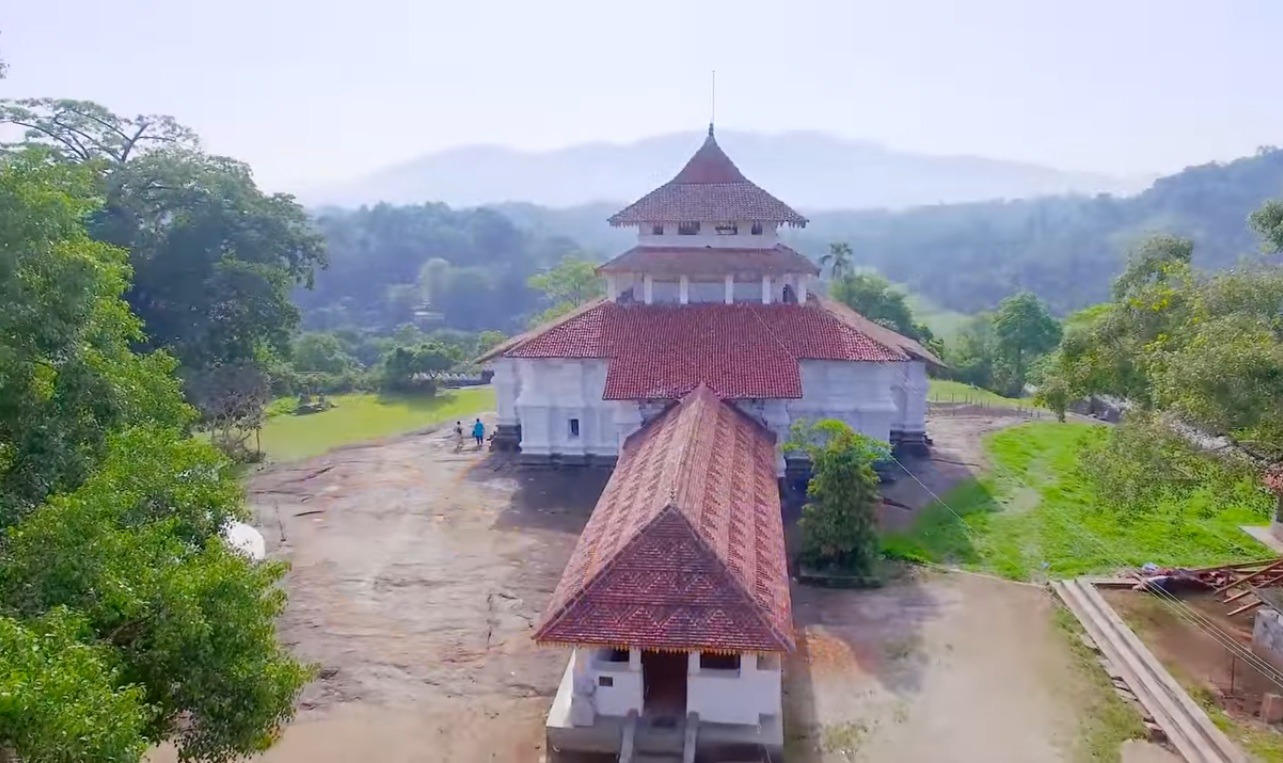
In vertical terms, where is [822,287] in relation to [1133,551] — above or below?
above

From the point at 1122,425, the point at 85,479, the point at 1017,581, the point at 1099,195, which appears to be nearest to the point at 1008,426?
the point at 1017,581

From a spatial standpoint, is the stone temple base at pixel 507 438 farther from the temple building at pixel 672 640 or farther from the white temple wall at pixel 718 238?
the temple building at pixel 672 640

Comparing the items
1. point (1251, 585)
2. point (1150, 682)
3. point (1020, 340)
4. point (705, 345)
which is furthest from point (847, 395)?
point (1020, 340)

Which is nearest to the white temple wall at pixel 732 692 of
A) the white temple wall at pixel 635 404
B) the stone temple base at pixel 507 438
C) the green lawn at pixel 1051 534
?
the green lawn at pixel 1051 534

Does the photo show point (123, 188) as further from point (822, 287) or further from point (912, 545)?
point (822, 287)

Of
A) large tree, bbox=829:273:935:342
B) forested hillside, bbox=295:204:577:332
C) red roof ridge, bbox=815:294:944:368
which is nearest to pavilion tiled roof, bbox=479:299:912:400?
red roof ridge, bbox=815:294:944:368

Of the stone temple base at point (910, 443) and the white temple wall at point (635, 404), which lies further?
the stone temple base at point (910, 443)
